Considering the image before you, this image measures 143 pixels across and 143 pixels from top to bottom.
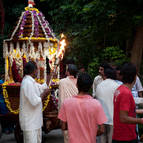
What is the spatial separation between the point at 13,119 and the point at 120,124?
382 cm

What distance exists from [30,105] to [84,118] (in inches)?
68.5

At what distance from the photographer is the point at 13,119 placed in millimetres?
6559

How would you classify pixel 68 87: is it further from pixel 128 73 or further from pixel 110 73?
pixel 128 73

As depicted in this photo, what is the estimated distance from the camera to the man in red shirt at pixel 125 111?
10.3 feet

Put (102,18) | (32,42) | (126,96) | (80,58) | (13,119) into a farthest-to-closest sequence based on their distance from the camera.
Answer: (80,58) → (102,18) → (32,42) → (13,119) → (126,96)

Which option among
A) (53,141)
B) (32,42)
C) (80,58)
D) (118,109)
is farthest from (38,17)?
(80,58)

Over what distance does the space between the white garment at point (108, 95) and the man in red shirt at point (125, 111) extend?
151cm

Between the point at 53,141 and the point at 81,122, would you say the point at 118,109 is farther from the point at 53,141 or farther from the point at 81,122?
the point at 53,141

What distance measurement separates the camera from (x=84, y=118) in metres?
3.26

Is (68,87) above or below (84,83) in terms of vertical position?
below

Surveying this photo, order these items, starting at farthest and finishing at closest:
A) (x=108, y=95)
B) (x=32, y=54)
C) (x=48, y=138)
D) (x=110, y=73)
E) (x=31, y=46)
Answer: (x=48, y=138), (x=32, y=54), (x=31, y=46), (x=110, y=73), (x=108, y=95)

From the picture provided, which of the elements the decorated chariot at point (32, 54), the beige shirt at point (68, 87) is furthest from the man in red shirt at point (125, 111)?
the decorated chariot at point (32, 54)

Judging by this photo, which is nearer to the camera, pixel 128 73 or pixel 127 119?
pixel 127 119

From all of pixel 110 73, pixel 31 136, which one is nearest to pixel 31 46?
pixel 110 73
